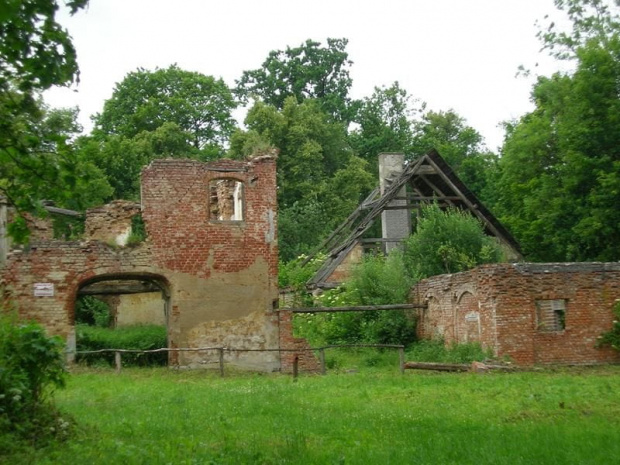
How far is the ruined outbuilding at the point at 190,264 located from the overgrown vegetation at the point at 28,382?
1144 centimetres

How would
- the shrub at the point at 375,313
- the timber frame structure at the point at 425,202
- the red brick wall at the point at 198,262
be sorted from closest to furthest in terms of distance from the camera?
the red brick wall at the point at 198,262 → the shrub at the point at 375,313 → the timber frame structure at the point at 425,202

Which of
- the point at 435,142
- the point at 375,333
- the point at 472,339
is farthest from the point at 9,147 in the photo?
the point at 435,142

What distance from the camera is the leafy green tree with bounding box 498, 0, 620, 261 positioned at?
3000 centimetres

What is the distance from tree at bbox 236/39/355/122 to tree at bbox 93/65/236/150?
4511 mm

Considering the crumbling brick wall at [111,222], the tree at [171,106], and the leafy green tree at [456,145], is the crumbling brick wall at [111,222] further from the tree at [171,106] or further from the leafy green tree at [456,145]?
the leafy green tree at [456,145]

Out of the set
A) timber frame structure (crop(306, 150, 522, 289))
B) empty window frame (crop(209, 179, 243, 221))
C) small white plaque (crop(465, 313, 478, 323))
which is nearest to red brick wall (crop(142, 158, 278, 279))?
empty window frame (crop(209, 179, 243, 221))

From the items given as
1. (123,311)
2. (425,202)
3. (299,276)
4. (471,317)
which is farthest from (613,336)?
(123,311)

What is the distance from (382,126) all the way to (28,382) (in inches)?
1792

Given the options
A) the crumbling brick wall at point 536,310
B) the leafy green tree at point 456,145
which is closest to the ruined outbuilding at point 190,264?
the crumbling brick wall at point 536,310

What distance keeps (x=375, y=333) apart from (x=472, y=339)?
14.5ft

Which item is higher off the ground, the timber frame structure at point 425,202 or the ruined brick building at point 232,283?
the timber frame structure at point 425,202

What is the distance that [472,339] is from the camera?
22594mm

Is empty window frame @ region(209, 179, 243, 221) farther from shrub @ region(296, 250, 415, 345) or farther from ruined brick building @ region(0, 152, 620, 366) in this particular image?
shrub @ region(296, 250, 415, 345)

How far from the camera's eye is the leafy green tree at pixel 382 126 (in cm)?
5247
